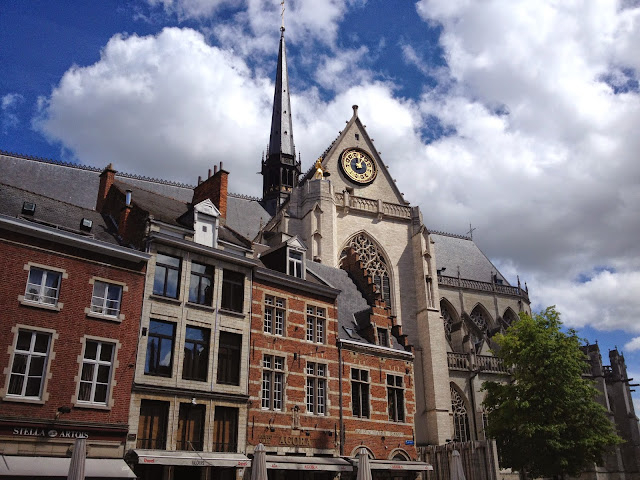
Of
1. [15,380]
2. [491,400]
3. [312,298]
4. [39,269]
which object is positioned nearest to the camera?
[15,380]

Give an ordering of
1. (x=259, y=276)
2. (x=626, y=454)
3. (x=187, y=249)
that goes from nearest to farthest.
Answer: (x=187, y=249) < (x=259, y=276) < (x=626, y=454)

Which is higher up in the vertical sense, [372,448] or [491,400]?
[491,400]

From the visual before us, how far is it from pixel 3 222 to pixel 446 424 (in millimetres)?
19885

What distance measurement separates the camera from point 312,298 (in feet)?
61.0

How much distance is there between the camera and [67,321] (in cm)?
1326

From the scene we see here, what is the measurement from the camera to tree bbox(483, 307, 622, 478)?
63.9ft

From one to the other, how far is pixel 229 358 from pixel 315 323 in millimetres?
3361

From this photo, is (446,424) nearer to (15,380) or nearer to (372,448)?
(372,448)

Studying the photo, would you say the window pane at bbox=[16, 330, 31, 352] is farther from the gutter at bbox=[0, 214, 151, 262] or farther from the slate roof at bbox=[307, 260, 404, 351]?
the slate roof at bbox=[307, 260, 404, 351]

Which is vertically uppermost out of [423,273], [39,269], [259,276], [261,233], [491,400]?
[261,233]

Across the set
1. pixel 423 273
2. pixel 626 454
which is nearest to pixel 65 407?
pixel 423 273

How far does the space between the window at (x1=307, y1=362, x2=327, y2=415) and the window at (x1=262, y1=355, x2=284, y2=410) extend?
98 cm

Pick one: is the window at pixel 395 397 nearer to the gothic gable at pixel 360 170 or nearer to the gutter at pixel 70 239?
the gutter at pixel 70 239

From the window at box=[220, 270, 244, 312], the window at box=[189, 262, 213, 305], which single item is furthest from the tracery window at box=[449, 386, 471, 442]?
the window at box=[189, 262, 213, 305]
